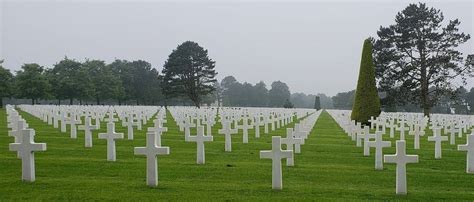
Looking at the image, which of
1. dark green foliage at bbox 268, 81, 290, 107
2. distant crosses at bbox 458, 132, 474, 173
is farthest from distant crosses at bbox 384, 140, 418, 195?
dark green foliage at bbox 268, 81, 290, 107

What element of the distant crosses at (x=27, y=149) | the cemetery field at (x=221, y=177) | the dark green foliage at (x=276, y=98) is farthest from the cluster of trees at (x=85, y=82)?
the distant crosses at (x=27, y=149)

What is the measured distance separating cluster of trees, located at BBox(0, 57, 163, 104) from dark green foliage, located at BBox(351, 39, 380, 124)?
42940 mm

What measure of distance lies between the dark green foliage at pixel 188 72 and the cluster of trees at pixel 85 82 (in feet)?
18.2

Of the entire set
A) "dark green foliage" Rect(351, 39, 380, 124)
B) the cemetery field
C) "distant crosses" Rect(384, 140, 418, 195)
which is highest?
"dark green foliage" Rect(351, 39, 380, 124)

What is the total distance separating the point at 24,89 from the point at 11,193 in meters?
57.4

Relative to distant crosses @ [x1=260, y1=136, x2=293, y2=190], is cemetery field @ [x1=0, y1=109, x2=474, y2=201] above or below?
below

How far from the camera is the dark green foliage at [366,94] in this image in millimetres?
27500

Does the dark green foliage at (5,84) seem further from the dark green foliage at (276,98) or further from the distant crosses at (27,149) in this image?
the dark green foliage at (276,98)

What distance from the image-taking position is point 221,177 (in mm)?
9422

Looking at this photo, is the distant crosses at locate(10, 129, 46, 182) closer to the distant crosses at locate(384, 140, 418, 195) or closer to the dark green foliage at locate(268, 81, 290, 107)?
the distant crosses at locate(384, 140, 418, 195)

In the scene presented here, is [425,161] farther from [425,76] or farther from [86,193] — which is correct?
[425,76]

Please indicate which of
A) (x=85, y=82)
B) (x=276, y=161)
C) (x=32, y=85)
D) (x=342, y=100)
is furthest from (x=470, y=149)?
(x=342, y=100)

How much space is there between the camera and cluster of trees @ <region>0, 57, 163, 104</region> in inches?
2397

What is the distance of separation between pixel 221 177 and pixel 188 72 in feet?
197
